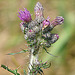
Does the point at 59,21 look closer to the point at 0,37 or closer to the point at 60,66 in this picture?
the point at 60,66

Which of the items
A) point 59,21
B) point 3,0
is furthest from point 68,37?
point 3,0

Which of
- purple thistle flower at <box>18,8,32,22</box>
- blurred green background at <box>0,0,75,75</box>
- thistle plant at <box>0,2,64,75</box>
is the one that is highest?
blurred green background at <box>0,0,75,75</box>

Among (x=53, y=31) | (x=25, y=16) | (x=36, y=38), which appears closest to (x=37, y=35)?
(x=36, y=38)

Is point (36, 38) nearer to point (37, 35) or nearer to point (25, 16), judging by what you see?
point (37, 35)

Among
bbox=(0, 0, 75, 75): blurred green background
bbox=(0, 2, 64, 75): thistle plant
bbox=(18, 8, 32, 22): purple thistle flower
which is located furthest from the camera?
bbox=(0, 0, 75, 75): blurred green background

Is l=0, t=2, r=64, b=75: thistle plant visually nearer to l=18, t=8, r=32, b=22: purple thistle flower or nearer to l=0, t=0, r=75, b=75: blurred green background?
l=18, t=8, r=32, b=22: purple thistle flower

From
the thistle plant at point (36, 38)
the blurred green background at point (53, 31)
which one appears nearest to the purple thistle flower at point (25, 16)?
the thistle plant at point (36, 38)

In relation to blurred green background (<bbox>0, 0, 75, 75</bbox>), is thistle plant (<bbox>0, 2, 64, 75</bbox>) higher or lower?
lower

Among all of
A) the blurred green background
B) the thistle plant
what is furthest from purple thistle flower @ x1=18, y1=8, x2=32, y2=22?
the blurred green background
